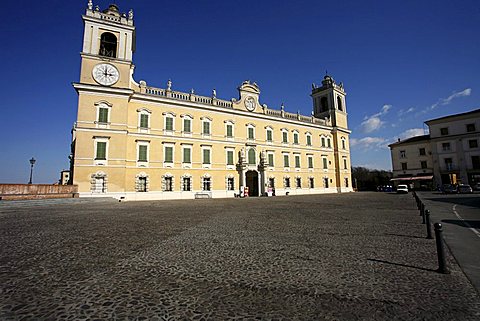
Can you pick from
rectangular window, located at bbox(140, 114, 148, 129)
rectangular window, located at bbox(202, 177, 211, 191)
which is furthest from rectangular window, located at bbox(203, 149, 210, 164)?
rectangular window, located at bbox(140, 114, 148, 129)

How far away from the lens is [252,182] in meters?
33.7

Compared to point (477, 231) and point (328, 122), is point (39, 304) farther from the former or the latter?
point (328, 122)

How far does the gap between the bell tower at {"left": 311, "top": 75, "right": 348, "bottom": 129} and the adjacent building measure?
54.3 ft

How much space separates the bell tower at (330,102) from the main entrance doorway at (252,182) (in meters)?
18.3

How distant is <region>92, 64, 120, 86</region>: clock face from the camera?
2327 centimetres

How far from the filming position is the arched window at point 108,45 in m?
24.6

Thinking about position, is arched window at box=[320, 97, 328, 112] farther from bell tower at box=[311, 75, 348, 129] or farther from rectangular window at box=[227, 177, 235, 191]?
rectangular window at box=[227, 177, 235, 191]

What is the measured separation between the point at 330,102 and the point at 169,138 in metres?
29.3

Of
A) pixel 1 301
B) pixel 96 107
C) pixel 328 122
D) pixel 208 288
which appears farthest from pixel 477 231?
pixel 328 122

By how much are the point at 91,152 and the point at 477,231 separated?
25.8 m

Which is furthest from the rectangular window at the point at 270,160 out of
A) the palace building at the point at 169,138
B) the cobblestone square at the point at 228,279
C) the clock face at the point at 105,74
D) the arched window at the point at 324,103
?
the cobblestone square at the point at 228,279

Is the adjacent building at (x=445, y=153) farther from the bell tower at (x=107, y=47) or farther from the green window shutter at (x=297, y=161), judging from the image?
the bell tower at (x=107, y=47)

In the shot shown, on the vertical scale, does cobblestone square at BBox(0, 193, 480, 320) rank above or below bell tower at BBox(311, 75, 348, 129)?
below

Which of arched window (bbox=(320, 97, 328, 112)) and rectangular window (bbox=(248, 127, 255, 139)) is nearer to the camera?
rectangular window (bbox=(248, 127, 255, 139))
